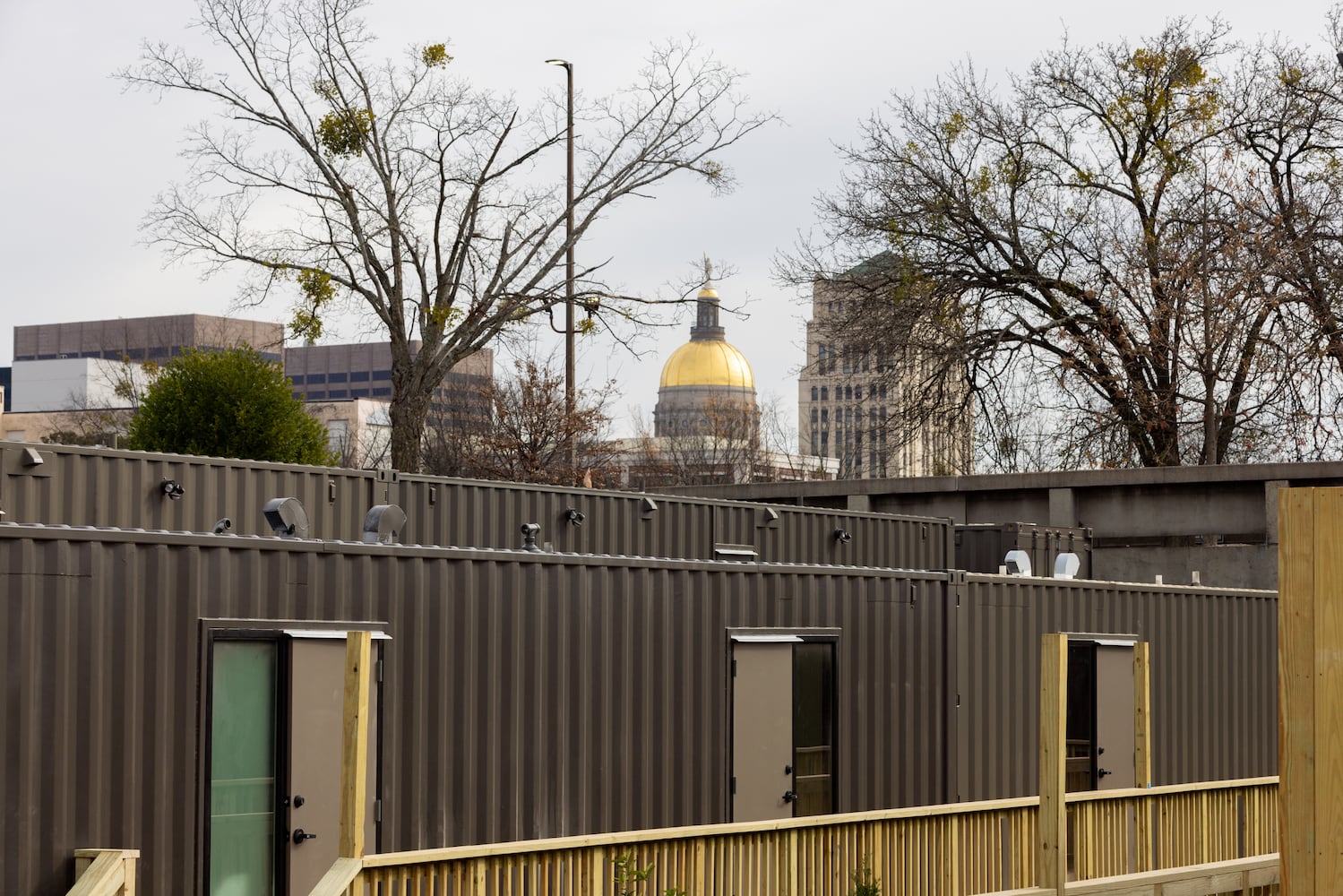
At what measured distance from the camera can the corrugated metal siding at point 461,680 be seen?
8.35 m

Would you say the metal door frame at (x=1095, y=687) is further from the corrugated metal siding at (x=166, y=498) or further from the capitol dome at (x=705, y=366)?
the capitol dome at (x=705, y=366)

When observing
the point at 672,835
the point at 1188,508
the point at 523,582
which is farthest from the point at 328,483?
the point at 1188,508

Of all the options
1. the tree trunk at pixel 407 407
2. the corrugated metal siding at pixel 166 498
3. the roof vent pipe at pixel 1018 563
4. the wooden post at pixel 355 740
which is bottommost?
the wooden post at pixel 355 740

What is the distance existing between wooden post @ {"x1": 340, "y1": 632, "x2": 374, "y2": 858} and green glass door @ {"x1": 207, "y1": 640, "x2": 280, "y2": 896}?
5.11ft

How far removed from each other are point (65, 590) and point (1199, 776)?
43.0 ft

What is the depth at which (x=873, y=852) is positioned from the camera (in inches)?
400

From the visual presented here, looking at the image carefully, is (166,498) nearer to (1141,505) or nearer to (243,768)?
(243,768)

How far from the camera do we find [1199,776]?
17.6 m

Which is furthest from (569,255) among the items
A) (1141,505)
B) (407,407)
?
(1141,505)

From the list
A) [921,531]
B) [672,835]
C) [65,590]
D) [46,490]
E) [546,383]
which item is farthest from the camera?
[546,383]

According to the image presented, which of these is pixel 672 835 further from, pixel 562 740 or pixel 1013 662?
pixel 1013 662

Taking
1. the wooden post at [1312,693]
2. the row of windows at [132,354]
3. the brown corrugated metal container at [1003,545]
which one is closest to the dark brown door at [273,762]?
the wooden post at [1312,693]

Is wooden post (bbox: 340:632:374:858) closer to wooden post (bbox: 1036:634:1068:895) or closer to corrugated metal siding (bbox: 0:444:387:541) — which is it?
wooden post (bbox: 1036:634:1068:895)

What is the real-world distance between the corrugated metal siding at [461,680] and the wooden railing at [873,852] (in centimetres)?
163
